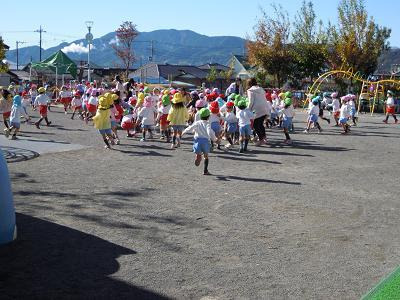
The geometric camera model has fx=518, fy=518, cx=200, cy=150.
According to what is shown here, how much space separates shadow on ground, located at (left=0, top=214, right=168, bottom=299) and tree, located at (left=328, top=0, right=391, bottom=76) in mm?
36610

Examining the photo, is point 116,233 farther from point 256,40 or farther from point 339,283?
point 256,40

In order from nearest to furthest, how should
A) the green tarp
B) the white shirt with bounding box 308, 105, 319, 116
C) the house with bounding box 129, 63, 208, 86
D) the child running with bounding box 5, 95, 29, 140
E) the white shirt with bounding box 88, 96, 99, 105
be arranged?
the child running with bounding box 5, 95, 29, 140
the white shirt with bounding box 308, 105, 319, 116
the white shirt with bounding box 88, 96, 99, 105
the green tarp
the house with bounding box 129, 63, 208, 86

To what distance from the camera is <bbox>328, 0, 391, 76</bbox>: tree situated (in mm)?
40312

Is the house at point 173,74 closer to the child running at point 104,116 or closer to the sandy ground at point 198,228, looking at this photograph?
the child running at point 104,116

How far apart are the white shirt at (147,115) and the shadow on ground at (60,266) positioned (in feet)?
31.3

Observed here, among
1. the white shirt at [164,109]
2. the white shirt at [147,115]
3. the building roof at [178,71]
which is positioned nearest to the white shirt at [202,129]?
the white shirt at [147,115]

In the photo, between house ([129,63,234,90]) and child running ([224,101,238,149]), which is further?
house ([129,63,234,90])

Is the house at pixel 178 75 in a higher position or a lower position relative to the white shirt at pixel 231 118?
higher

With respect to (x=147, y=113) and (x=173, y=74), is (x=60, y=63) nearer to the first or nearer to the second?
(x=147, y=113)

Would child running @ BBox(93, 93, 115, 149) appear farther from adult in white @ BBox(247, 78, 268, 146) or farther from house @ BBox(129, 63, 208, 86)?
house @ BBox(129, 63, 208, 86)

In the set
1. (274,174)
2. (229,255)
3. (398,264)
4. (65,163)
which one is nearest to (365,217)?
(398,264)

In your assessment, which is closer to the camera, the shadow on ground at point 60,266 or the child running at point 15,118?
the shadow on ground at point 60,266

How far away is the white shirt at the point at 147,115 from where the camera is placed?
627 inches

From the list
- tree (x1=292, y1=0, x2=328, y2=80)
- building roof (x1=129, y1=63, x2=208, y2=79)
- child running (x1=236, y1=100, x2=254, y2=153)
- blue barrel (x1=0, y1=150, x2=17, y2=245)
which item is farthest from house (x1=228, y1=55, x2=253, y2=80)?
blue barrel (x1=0, y1=150, x2=17, y2=245)
